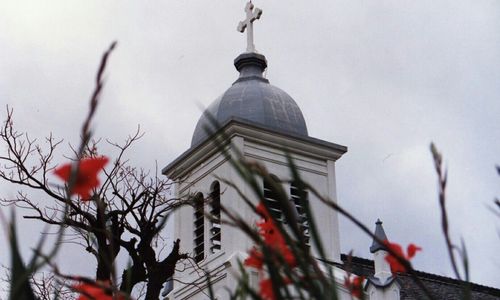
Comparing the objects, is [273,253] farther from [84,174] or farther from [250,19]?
[250,19]

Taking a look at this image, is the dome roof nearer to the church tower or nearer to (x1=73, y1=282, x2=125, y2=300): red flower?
the church tower

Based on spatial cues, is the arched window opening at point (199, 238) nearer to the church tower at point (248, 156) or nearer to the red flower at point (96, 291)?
the church tower at point (248, 156)

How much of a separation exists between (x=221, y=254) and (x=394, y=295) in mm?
4291

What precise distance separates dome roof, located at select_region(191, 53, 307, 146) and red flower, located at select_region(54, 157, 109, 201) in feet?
81.1

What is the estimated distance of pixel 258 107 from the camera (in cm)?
2695

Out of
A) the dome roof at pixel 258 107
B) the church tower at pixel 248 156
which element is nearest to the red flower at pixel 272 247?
the church tower at pixel 248 156

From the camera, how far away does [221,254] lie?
82.4 ft

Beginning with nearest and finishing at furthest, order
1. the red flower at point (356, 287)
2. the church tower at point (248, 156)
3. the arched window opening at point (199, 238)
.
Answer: the red flower at point (356, 287) < the church tower at point (248, 156) < the arched window opening at point (199, 238)

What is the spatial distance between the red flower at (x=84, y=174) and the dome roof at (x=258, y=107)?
24719 millimetres

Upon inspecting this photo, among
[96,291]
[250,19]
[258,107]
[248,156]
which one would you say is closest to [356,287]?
[96,291]

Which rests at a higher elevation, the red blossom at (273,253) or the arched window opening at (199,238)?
the arched window opening at (199,238)

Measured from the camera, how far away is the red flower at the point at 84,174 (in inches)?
44.9

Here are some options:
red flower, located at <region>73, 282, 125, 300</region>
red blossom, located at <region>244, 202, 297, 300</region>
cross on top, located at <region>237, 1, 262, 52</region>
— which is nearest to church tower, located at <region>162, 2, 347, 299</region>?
cross on top, located at <region>237, 1, 262, 52</region>

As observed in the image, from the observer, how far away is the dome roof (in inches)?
1049
